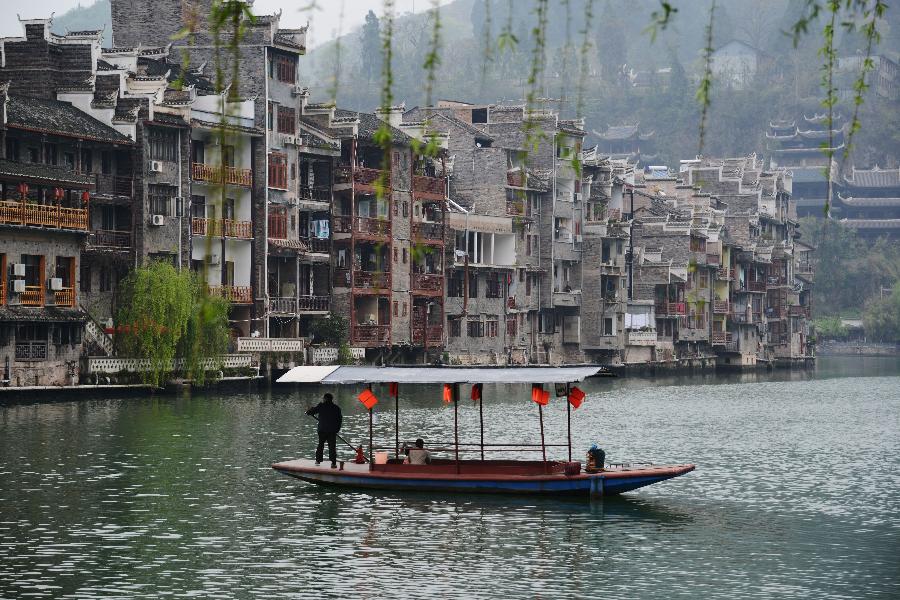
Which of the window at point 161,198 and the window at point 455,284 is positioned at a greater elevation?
the window at point 161,198

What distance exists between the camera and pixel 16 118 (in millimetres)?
77000

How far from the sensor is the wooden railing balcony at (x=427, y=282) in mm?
106750

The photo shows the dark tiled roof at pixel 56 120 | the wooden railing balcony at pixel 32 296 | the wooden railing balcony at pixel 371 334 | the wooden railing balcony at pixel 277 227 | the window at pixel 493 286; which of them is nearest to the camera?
the wooden railing balcony at pixel 32 296

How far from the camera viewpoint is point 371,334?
100250 mm

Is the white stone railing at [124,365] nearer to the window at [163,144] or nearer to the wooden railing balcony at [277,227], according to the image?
the window at [163,144]

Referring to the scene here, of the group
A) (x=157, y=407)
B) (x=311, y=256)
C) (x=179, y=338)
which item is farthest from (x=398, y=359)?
(x=157, y=407)

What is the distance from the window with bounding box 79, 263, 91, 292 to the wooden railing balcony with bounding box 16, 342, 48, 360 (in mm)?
7063

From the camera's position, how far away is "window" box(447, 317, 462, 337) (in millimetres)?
113438

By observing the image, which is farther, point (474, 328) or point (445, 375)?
point (474, 328)

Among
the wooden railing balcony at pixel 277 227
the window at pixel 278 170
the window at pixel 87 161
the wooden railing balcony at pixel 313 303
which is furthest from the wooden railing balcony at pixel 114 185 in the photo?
the wooden railing balcony at pixel 313 303

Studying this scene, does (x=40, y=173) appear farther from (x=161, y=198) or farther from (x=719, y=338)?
(x=719, y=338)

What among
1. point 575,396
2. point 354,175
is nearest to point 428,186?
point 354,175

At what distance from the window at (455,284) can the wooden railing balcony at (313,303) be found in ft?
51.7

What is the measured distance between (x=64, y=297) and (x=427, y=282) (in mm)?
34909
